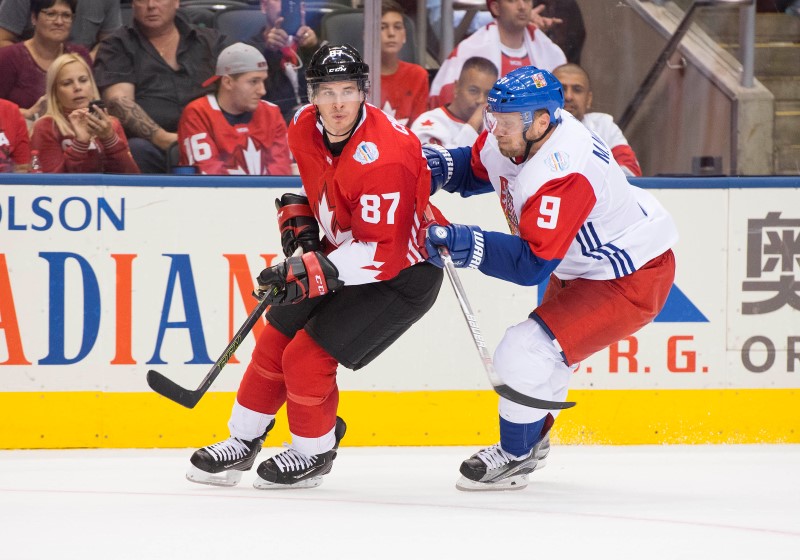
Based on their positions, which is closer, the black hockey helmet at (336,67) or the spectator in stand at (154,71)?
the black hockey helmet at (336,67)

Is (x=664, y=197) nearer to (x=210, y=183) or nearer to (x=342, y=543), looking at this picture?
(x=210, y=183)

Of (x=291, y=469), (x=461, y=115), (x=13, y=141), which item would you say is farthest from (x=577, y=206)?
(x=13, y=141)

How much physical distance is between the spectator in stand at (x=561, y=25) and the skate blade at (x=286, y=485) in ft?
6.04

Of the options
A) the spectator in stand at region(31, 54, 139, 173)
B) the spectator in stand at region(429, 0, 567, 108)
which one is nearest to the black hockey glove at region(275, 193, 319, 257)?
the spectator in stand at region(31, 54, 139, 173)

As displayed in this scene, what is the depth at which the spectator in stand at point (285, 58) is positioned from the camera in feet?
13.0

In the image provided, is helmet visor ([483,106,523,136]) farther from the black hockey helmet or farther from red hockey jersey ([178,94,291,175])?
red hockey jersey ([178,94,291,175])

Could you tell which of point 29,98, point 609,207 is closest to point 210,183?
point 29,98

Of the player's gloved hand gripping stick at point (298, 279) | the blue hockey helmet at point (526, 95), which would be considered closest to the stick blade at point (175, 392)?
the player's gloved hand gripping stick at point (298, 279)

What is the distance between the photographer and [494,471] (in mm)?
3152

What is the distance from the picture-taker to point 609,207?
298 cm

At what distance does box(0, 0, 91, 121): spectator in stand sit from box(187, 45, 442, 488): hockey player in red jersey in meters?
1.23

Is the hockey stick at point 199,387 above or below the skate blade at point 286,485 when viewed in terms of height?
above

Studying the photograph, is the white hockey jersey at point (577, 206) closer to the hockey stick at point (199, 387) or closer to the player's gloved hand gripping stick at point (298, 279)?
the player's gloved hand gripping stick at point (298, 279)

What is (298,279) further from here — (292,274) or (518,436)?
(518,436)
